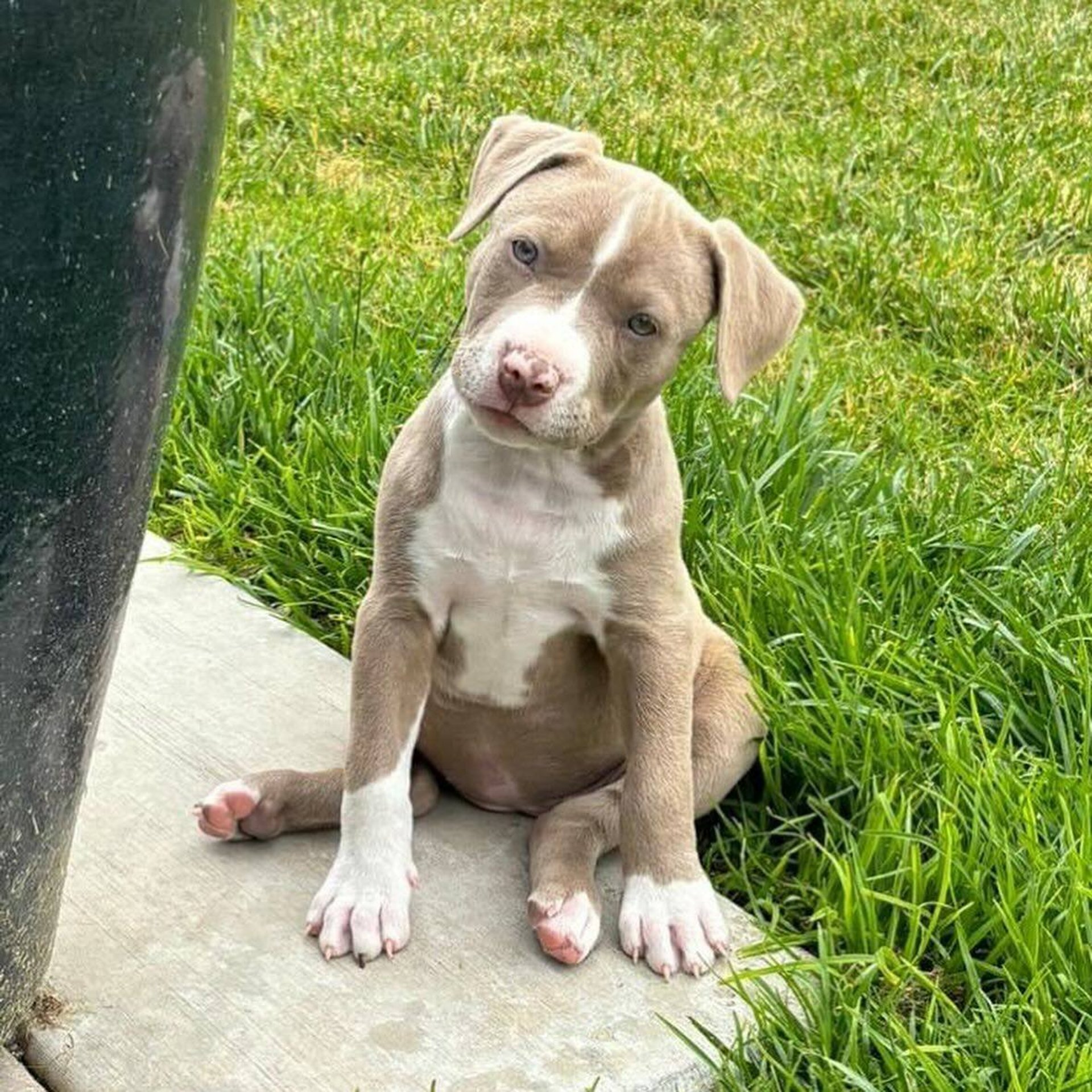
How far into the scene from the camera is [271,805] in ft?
11.1

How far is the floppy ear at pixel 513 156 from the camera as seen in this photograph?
10.3ft

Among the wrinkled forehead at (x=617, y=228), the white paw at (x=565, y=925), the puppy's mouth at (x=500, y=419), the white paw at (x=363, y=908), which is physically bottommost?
the white paw at (x=363, y=908)

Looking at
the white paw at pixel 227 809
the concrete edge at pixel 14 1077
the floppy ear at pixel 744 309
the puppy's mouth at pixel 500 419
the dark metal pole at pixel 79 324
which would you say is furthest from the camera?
the white paw at pixel 227 809

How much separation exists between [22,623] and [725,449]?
2398 mm

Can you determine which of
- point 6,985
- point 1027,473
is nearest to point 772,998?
point 6,985

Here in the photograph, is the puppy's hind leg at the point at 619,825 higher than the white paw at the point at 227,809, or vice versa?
the puppy's hind leg at the point at 619,825

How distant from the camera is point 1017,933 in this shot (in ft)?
10.1

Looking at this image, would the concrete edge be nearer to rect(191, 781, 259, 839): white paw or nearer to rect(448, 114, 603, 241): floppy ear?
rect(191, 781, 259, 839): white paw

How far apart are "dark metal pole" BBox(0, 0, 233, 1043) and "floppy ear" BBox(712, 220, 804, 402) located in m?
0.99

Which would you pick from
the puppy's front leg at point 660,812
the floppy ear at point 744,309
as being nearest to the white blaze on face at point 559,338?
the floppy ear at point 744,309

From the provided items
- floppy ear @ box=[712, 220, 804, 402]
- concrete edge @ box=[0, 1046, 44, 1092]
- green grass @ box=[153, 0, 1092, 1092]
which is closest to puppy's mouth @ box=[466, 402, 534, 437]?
floppy ear @ box=[712, 220, 804, 402]

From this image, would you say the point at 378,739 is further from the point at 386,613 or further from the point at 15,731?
the point at 15,731

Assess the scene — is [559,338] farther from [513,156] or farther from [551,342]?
[513,156]

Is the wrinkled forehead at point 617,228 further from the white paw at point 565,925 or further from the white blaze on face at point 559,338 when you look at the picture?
the white paw at point 565,925
